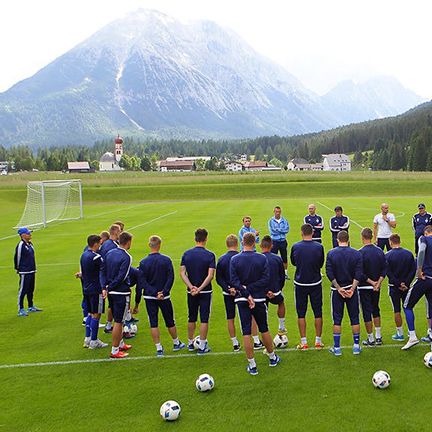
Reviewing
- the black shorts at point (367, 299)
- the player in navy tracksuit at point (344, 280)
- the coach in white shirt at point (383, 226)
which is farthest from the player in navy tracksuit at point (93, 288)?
the coach in white shirt at point (383, 226)

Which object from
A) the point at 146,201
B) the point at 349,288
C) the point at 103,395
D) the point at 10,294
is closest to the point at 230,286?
the point at 349,288

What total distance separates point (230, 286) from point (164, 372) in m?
2.09

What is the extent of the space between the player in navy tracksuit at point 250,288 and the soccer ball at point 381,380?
1908 millimetres

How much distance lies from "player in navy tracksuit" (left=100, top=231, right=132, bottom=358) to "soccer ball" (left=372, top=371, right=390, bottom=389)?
4.98 meters

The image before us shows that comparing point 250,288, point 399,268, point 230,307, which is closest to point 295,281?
point 230,307

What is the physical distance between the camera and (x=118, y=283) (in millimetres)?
9938

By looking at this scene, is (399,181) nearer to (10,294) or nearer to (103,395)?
(10,294)

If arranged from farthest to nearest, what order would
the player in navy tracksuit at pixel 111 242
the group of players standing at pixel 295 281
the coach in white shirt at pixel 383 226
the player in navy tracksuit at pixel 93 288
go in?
the coach in white shirt at pixel 383 226
the player in navy tracksuit at pixel 111 242
the player in navy tracksuit at pixel 93 288
the group of players standing at pixel 295 281

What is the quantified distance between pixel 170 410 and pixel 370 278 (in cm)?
500

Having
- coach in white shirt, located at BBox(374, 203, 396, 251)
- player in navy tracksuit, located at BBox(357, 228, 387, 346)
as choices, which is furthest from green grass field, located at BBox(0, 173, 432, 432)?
coach in white shirt, located at BBox(374, 203, 396, 251)

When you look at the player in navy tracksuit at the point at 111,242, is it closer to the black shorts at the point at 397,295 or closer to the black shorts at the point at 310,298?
the black shorts at the point at 310,298

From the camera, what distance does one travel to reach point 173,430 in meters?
7.10

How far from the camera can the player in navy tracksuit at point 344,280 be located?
31.3 ft

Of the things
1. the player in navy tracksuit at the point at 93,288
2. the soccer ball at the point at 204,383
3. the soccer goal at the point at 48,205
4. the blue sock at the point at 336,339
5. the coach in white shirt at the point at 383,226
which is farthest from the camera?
the soccer goal at the point at 48,205
